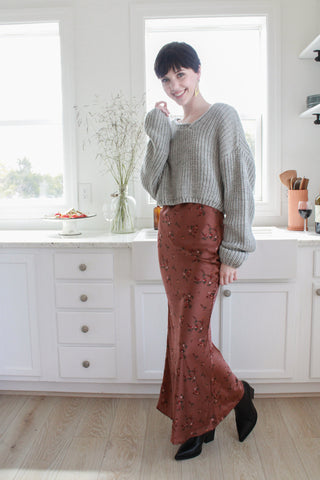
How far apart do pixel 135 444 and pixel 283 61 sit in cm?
225

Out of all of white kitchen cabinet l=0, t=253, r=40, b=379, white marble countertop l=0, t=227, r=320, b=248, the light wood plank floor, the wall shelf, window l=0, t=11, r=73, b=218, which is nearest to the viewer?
the light wood plank floor

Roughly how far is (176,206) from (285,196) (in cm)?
121

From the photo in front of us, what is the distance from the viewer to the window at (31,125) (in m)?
2.75

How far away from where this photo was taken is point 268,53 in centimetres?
255

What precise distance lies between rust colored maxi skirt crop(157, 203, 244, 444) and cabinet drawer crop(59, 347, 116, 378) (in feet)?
1.84

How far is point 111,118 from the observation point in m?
2.63

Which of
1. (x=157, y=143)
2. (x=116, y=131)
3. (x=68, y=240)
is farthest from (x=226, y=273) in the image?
(x=116, y=131)

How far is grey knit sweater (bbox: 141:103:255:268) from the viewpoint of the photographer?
1597mm

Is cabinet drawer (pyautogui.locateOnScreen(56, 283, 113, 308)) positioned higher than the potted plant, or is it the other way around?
the potted plant

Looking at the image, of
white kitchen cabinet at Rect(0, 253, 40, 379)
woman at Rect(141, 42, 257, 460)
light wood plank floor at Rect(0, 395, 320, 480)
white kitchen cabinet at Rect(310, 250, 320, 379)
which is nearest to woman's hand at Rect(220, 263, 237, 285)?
woman at Rect(141, 42, 257, 460)

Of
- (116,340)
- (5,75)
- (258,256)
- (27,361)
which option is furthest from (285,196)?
(5,75)

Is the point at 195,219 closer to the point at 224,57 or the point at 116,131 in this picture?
the point at 116,131

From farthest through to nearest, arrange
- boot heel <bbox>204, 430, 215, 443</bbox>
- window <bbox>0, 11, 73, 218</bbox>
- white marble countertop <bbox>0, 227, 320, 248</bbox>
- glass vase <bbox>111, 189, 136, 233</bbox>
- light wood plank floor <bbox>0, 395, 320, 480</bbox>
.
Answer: window <bbox>0, 11, 73, 218</bbox> → glass vase <bbox>111, 189, 136, 233</bbox> → white marble countertop <bbox>0, 227, 320, 248</bbox> → boot heel <bbox>204, 430, 215, 443</bbox> → light wood plank floor <bbox>0, 395, 320, 480</bbox>

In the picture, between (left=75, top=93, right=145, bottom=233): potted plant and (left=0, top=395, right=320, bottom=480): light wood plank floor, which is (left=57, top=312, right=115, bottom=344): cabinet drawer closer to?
(left=0, top=395, right=320, bottom=480): light wood plank floor
